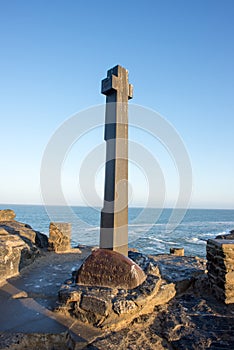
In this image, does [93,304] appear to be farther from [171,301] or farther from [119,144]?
[119,144]

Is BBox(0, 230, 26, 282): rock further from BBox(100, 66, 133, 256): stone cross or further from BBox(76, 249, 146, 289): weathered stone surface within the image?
BBox(100, 66, 133, 256): stone cross

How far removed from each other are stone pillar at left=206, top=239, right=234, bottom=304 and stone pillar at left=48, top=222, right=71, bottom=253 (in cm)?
617

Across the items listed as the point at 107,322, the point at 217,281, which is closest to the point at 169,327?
the point at 107,322

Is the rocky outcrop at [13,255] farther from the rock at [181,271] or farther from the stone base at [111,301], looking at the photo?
the rock at [181,271]

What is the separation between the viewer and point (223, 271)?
160 inches

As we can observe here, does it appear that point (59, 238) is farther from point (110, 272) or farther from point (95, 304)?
point (95, 304)

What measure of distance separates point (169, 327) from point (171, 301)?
898 mm

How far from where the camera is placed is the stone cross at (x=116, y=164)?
482 cm

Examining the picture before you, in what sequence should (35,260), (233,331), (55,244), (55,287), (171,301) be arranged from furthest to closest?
(55,244) < (35,260) < (55,287) < (171,301) < (233,331)

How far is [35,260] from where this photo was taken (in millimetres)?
7184

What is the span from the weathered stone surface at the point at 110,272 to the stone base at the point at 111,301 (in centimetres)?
11

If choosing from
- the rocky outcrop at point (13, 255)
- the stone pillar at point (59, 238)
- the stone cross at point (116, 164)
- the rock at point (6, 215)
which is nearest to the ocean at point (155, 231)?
the stone cross at point (116, 164)

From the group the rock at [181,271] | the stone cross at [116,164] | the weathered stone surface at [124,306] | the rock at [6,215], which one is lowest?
the weathered stone surface at [124,306]

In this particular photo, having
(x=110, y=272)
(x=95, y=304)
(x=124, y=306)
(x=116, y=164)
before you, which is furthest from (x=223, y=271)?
(x=116, y=164)
